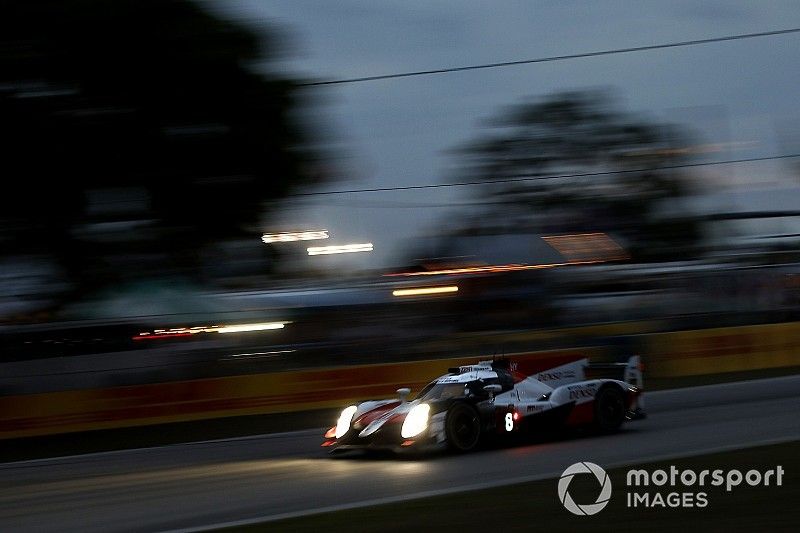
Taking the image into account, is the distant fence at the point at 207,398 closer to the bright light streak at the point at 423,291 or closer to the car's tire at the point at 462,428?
the bright light streak at the point at 423,291

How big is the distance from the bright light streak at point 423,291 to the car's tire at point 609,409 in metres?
9.20

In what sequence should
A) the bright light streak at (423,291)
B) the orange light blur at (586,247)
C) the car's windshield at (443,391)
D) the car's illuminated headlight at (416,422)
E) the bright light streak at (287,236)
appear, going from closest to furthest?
the car's illuminated headlight at (416,422) < the car's windshield at (443,391) < the bright light streak at (287,236) < the bright light streak at (423,291) < the orange light blur at (586,247)

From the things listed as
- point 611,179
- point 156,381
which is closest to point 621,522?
point 156,381

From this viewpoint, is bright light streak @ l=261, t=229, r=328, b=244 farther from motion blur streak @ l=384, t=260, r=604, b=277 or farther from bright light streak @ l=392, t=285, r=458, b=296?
motion blur streak @ l=384, t=260, r=604, b=277

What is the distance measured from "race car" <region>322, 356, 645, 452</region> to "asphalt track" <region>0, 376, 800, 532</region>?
203 mm

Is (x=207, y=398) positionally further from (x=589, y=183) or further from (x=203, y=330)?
(x=589, y=183)

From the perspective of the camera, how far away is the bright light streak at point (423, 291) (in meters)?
19.8

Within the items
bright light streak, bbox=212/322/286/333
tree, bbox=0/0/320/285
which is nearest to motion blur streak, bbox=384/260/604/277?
bright light streak, bbox=212/322/286/333

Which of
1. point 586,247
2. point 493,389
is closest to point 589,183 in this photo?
point 586,247

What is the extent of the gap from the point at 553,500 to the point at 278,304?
11309 millimetres

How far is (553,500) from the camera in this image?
22.7 ft

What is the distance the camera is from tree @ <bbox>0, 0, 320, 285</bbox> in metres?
12.5

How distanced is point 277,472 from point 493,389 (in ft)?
7.41

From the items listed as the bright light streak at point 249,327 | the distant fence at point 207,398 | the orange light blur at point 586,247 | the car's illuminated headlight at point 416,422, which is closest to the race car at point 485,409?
the car's illuminated headlight at point 416,422
